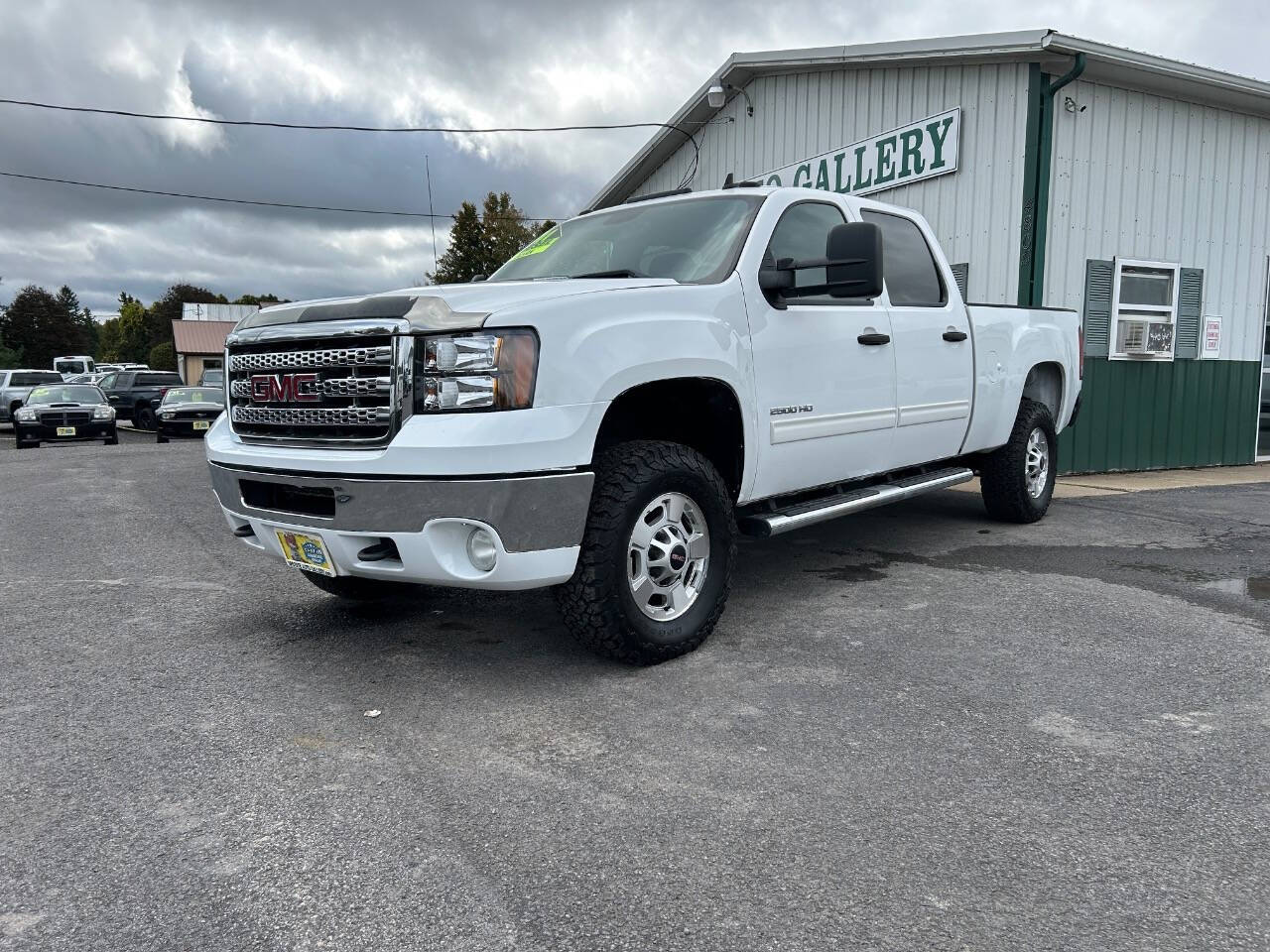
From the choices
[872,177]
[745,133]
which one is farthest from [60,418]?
[872,177]

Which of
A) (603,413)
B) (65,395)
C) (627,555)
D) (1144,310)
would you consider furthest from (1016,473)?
(65,395)

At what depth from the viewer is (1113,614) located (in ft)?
14.9

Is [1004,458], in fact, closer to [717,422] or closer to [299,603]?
[717,422]

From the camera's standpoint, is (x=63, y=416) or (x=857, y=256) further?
(x=63, y=416)

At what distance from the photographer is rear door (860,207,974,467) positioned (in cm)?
519

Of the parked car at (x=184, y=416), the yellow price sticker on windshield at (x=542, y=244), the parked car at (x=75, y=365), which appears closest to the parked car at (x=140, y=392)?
the parked car at (x=184, y=416)

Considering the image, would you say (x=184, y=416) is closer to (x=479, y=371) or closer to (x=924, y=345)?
(x=924, y=345)

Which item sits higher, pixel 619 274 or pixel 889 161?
pixel 889 161

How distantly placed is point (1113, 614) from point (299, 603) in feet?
13.1

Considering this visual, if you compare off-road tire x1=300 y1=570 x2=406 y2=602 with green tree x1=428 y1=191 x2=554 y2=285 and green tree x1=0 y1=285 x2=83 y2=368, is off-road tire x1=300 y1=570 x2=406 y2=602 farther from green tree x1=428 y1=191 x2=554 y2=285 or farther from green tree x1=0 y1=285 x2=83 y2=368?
green tree x1=0 y1=285 x2=83 y2=368

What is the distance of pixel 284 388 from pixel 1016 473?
493cm

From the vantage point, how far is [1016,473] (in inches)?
261

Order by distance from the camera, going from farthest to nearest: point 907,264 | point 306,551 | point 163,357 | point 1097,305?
point 163,357
point 1097,305
point 907,264
point 306,551

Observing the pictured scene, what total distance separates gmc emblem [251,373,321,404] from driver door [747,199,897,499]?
5.98 feet
